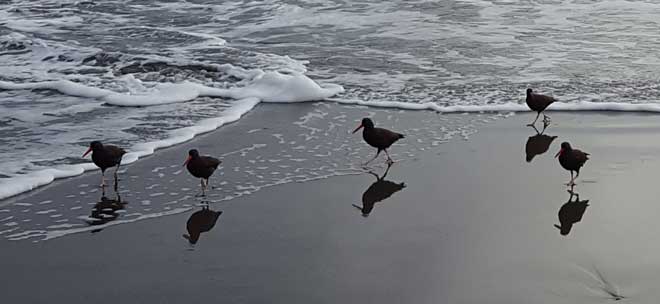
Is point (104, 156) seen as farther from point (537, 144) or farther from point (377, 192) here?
point (537, 144)

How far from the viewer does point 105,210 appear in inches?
242

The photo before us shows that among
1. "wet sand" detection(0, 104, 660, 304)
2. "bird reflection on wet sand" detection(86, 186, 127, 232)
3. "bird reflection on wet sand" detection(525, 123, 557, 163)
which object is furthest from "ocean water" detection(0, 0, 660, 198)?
"wet sand" detection(0, 104, 660, 304)

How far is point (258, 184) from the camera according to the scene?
6742 mm

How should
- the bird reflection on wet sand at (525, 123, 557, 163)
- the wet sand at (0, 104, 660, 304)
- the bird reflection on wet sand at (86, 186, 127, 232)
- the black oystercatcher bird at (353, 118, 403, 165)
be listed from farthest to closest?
the bird reflection on wet sand at (525, 123, 557, 163), the black oystercatcher bird at (353, 118, 403, 165), the bird reflection on wet sand at (86, 186, 127, 232), the wet sand at (0, 104, 660, 304)

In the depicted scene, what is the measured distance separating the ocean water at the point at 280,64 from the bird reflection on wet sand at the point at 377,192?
7.53ft

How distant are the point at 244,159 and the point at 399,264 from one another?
2836 millimetres

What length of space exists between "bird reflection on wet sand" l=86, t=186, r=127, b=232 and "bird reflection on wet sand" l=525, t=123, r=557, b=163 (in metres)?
3.48

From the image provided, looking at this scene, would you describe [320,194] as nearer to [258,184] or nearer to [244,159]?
[258,184]

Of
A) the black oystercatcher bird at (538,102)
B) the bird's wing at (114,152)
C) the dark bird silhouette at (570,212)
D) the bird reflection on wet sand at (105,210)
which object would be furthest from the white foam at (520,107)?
the bird reflection on wet sand at (105,210)

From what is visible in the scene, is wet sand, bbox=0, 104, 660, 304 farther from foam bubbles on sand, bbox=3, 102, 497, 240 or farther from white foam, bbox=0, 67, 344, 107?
white foam, bbox=0, 67, 344, 107

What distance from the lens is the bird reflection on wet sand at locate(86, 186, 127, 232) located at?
5.92 metres

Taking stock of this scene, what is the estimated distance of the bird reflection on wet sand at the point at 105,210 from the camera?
592cm

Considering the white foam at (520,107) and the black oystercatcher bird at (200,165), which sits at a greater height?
the black oystercatcher bird at (200,165)

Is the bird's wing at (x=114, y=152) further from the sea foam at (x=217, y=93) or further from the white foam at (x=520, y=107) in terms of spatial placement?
the white foam at (x=520, y=107)
